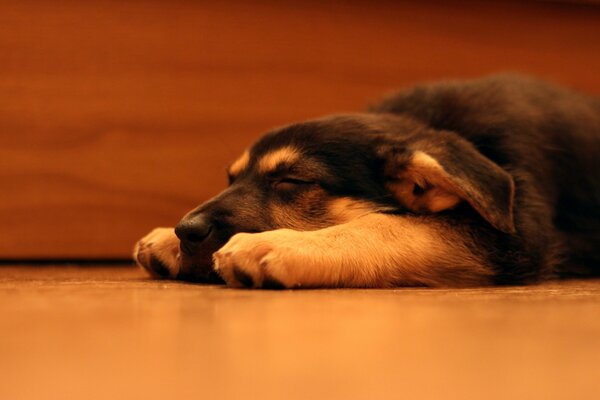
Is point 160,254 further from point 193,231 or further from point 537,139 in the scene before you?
point 537,139

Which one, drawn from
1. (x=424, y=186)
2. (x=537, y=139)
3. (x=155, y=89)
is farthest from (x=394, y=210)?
(x=155, y=89)

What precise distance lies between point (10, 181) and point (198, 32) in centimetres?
86

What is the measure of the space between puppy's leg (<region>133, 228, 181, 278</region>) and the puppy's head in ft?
0.20

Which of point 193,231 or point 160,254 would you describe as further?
point 160,254

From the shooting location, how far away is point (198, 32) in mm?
2818

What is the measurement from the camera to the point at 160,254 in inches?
75.7

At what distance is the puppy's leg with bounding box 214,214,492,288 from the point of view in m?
1.52

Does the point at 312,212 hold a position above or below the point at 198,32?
below

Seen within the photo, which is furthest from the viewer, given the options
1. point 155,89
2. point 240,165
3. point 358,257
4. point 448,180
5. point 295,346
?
point 155,89

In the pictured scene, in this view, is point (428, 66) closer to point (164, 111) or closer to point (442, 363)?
point (164, 111)

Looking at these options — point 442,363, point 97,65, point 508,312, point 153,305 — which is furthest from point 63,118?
point 442,363

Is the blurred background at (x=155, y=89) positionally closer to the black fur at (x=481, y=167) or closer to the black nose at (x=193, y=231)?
the black fur at (x=481, y=167)

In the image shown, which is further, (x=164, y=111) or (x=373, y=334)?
(x=164, y=111)

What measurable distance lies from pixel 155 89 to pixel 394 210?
126cm
